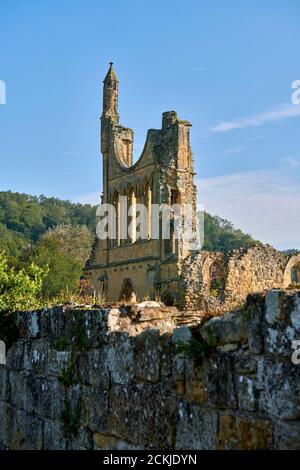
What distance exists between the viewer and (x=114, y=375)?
5023mm

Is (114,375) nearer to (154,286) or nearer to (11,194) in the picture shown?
(154,286)

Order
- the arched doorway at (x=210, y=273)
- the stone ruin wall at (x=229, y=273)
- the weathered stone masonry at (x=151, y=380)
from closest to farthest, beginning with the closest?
the weathered stone masonry at (x=151, y=380) < the stone ruin wall at (x=229, y=273) < the arched doorway at (x=210, y=273)

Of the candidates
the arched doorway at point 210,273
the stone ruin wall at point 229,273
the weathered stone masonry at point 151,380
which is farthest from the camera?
the arched doorway at point 210,273

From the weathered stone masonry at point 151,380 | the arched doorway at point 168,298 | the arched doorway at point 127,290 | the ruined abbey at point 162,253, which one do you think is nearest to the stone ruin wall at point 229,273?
the ruined abbey at point 162,253

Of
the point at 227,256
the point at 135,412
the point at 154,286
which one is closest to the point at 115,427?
the point at 135,412

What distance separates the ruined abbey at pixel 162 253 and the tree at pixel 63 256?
3.07 metres

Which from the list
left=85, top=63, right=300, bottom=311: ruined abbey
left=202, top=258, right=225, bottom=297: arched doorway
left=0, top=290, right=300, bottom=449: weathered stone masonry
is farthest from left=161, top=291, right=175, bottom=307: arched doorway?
left=0, top=290, right=300, bottom=449: weathered stone masonry

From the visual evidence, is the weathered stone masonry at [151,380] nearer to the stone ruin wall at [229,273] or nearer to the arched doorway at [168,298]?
the stone ruin wall at [229,273]

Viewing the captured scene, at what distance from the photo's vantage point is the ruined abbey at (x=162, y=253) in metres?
27.2

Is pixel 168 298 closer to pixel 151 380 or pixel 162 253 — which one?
pixel 162 253

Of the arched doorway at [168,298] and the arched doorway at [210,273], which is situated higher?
the arched doorway at [210,273]

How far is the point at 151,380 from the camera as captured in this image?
4621mm
